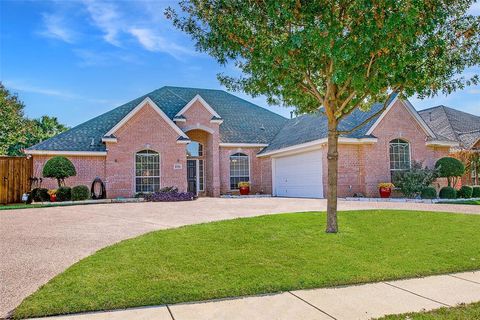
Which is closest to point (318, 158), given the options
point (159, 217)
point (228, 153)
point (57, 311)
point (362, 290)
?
point (228, 153)

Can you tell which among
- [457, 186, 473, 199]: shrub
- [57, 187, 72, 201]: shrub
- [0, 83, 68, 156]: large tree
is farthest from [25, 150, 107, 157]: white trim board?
[457, 186, 473, 199]: shrub

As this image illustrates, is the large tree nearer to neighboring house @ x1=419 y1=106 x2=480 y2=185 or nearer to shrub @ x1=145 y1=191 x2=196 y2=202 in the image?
shrub @ x1=145 y1=191 x2=196 y2=202


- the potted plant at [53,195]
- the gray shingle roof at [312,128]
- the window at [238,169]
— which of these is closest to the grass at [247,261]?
the gray shingle roof at [312,128]

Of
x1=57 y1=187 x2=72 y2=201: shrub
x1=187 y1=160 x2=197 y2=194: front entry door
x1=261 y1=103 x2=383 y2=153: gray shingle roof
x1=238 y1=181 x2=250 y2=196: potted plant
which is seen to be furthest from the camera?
x1=187 y1=160 x2=197 y2=194: front entry door

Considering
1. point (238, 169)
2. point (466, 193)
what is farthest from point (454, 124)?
point (238, 169)

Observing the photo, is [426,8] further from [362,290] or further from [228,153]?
[228,153]

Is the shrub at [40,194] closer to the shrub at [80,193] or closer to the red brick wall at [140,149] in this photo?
the shrub at [80,193]

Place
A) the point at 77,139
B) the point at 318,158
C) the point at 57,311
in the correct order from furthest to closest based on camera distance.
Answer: the point at 77,139, the point at 318,158, the point at 57,311

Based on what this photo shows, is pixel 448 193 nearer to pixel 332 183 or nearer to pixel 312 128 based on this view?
pixel 312 128

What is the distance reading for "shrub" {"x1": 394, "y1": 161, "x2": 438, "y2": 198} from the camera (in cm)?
1770

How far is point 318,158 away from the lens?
1920 centimetres

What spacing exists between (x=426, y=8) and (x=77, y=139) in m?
19.0

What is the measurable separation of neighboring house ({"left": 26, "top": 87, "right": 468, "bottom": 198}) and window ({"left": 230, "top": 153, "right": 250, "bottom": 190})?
0.07 metres

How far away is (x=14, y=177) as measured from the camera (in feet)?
61.7
